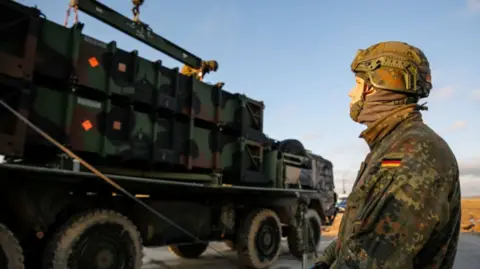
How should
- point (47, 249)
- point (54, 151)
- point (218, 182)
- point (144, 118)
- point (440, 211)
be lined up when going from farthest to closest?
point (218, 182), point (144, 118), point (54, 151), point (47, 249), point (440, 211)

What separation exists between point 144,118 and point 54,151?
4.59ft

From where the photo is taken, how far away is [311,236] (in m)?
9.73

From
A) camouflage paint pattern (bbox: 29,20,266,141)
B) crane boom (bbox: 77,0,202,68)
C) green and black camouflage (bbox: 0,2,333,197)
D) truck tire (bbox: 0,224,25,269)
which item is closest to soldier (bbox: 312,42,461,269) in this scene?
truck tire (bbox: 0,224,25,269)

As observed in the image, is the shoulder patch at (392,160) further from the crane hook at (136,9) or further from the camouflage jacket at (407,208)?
the crane hook at (136,9)

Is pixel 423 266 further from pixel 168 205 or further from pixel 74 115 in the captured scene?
pixel 168 205

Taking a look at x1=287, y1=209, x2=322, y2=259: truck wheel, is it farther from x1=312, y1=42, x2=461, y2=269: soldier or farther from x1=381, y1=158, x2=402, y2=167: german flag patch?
x1=381, y1=158, x2=402, y2=167: german flag patch

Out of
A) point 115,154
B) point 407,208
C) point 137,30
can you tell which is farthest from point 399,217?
point 137,30

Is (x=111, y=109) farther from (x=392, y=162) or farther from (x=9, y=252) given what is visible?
(x=392, y=162)

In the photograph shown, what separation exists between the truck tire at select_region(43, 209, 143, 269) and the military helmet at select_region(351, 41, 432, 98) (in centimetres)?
424

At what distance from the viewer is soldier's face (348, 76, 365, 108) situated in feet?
5.45

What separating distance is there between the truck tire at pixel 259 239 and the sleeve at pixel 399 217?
6.57 m

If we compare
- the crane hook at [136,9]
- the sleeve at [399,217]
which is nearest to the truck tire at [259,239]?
the crane hook at [136,9]

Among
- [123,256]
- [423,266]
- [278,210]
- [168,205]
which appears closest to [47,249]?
[123,256]

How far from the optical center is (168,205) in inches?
250
